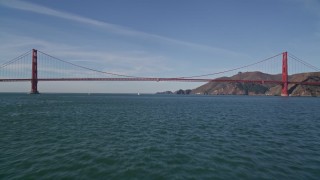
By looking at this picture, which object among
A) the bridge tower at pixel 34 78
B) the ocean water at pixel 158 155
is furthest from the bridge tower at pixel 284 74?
the bridge tower at pixel 34 78

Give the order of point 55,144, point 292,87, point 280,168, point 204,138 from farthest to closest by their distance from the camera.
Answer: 1. point 292,87
2. point 204,138
3. point 55,144
4. point 280,168

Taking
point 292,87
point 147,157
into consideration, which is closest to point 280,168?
point 147,157

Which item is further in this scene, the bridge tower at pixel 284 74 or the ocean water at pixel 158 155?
the bridge tower at pixel 284 74

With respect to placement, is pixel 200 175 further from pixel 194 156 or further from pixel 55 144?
pixel 55 144

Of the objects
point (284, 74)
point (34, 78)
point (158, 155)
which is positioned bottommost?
point (158, 155)

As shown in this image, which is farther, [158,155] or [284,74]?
[284,74]

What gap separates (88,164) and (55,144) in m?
5.58

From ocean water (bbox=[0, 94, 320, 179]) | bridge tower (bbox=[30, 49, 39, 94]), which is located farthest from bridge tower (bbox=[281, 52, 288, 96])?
bridge tower (bbox=[30, 49, 39, 94])

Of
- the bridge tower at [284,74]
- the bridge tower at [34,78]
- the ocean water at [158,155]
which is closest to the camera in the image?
the ocean water at [158,155]

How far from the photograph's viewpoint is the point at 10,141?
18000 mm

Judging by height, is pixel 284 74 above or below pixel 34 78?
above

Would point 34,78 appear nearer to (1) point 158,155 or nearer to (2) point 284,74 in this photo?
(2) point 284,74

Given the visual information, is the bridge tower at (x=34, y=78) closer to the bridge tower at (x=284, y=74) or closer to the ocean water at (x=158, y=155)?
the bridge tower at (x=284, y=74)

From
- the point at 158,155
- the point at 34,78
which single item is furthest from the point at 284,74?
the point at 158,155
